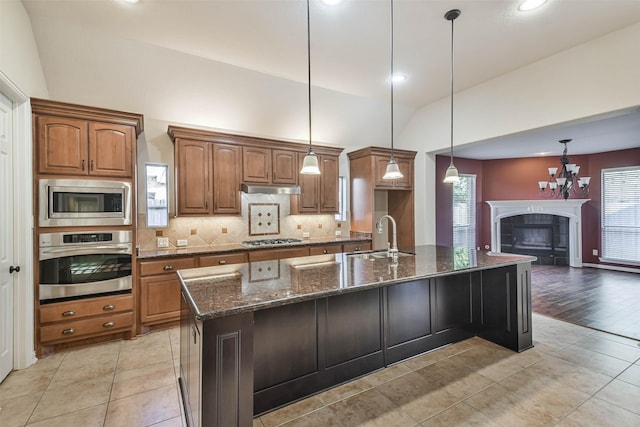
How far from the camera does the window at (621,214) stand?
6.39 meters

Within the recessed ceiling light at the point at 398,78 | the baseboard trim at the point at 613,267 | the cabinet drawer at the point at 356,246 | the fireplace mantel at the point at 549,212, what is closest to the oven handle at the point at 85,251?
the cabinet drawer at the point at 356,246

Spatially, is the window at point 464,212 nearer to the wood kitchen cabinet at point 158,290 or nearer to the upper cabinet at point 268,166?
the upper cabinet at point 268,166

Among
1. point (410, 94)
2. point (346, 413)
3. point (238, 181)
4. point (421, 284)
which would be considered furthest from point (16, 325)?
point (410, 94)

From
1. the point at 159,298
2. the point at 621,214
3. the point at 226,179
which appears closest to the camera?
the point at 159,298

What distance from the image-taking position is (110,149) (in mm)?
3123

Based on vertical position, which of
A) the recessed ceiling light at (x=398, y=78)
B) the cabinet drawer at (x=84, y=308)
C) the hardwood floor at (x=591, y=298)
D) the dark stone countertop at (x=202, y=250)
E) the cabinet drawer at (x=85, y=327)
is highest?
the recessed ceiling light at (x=398, y=78)

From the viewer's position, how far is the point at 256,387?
2.04m

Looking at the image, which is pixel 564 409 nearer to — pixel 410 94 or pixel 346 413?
pixel 346 413

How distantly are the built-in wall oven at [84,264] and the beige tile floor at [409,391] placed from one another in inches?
24.7

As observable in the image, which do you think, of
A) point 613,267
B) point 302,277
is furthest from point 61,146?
point 613,267

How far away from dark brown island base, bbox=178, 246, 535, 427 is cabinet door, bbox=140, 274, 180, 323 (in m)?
1.31

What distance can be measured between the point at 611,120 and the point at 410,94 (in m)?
2.98

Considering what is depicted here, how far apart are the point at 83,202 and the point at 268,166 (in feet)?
7.43

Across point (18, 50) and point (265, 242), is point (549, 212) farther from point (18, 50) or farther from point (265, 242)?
point (18, 50)
